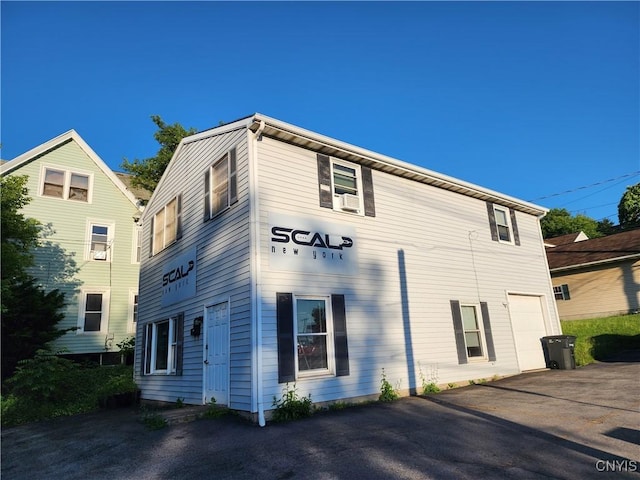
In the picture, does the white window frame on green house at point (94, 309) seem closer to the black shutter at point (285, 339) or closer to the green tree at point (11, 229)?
the green tree at point (11, 229)

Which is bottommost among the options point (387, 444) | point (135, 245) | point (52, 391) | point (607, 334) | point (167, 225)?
point (387, 444)

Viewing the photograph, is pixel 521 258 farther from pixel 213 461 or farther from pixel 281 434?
pixel 213 461

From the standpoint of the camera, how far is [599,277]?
20984mm

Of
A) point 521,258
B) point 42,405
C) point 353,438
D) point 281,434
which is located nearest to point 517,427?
point 353,438

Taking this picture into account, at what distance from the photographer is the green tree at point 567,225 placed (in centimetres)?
4666

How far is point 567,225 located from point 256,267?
158 feet

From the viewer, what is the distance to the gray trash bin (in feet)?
41.9

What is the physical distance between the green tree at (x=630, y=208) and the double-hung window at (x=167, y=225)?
4854cm

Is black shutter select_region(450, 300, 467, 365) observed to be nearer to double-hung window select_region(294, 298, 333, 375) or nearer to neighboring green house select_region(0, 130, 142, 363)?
double-hung window select_region(294, 298, 333, 375)

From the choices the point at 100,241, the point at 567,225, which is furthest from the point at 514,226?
the point at 567,225

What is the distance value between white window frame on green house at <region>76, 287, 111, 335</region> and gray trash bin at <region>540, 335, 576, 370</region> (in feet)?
54.6

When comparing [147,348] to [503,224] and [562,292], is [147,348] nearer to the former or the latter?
[503,224]

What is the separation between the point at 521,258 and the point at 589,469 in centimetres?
1103

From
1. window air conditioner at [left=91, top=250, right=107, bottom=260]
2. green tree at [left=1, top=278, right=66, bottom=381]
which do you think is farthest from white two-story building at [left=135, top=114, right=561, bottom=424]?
window air conditioner at [left=91, top=250, right=107, bottom=260]
